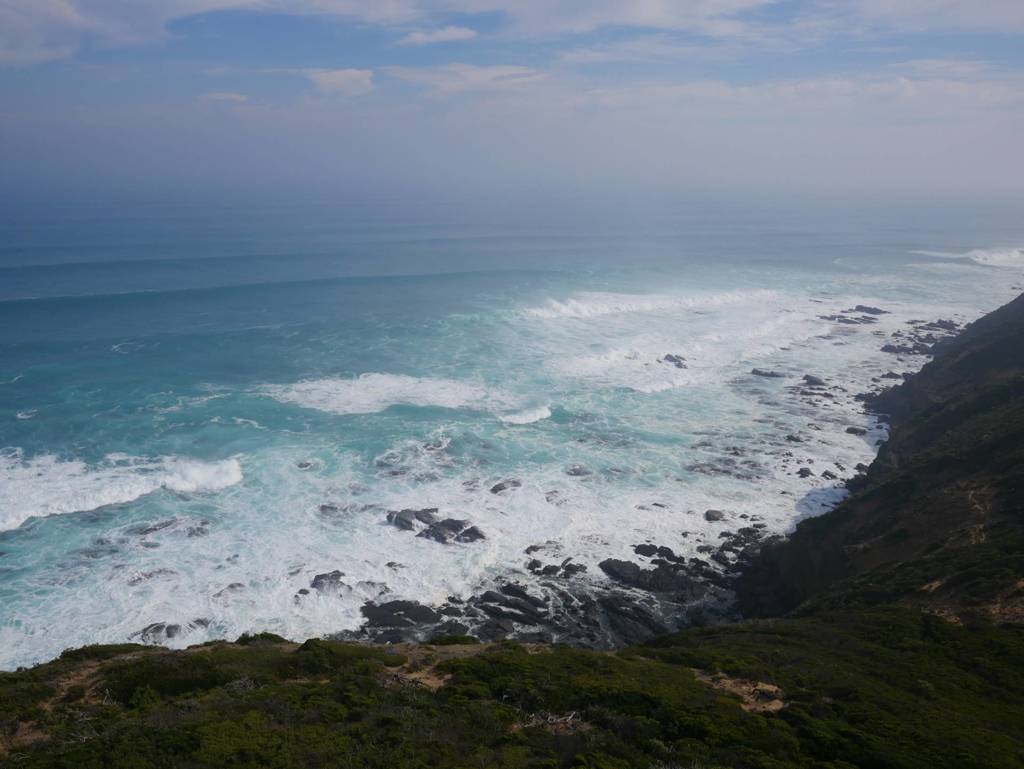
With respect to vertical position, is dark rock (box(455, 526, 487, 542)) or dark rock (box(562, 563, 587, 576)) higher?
dark rock (box(455, 526, 487, 542))

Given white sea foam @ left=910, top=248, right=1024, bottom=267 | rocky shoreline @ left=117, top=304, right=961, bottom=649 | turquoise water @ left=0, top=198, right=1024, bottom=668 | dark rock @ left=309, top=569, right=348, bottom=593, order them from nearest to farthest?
1. rocky shoreline @ left=117, top=304, right=961, bottom=649
2. dark rock @ left=309, top=569, right=348, bottom=593
3. turquoise water @ left=0, top=198, right=1024, bottom=668
4. white sea foam @ left=910, top=248, right=1024, bottom=267

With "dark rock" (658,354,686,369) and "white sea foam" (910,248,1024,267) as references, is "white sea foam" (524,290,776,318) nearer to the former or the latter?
"dark rock" (658,354,686,369)

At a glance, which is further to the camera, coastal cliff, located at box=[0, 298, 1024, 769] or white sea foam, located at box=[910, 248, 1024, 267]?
white sea foam, located at box=[910, 248, 1024, 267]

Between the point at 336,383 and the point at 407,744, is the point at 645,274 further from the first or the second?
the point at 407,744

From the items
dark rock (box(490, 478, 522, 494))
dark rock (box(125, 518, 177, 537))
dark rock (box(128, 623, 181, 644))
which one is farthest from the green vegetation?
dark rock (box(490, 478, 522, 494))

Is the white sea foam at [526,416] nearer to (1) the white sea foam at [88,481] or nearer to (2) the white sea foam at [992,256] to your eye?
(1) the white sea foam at [88,481]

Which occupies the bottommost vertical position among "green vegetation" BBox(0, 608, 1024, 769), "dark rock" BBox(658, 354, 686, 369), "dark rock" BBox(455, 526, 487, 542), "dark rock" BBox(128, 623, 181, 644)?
"dark rock" BBox(128, 623, 181, 644)

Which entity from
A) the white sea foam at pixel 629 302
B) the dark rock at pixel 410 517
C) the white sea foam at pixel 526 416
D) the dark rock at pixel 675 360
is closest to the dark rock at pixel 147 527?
the dark rock at pixel 410 517

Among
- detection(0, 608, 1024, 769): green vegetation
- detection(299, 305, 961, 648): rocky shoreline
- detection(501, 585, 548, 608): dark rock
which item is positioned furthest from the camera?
detection(501, 585, 548, 608): dark rock
